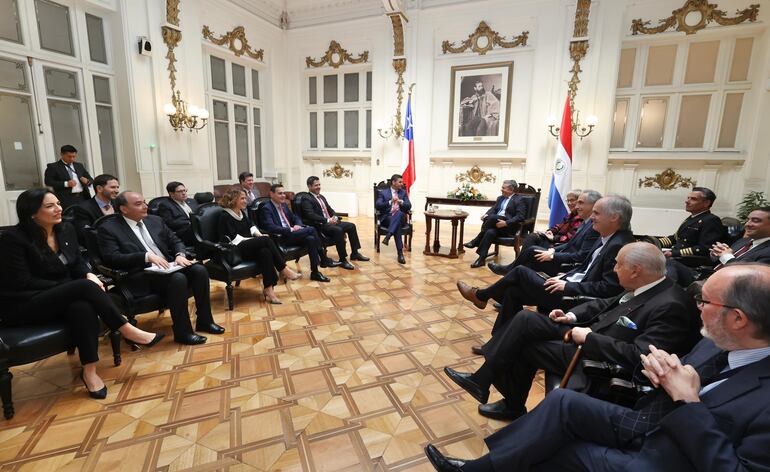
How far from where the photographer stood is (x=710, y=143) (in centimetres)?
711

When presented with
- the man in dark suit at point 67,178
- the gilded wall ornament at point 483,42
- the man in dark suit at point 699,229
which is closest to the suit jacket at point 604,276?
the man in dark suit at point 699,229

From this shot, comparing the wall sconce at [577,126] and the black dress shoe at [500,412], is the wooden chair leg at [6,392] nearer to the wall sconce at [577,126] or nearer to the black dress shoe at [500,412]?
the black dress shoe at [500,412]

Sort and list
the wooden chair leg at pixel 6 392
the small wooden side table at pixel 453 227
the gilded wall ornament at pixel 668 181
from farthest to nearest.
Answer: the gilded wall ornament at pixel 668 181
the small wooden side table at pixel 453 227
the wooden chair leg at pixel 6 392

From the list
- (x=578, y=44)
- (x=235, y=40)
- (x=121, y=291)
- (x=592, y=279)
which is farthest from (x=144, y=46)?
(x=578, y=44)

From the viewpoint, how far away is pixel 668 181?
7340 millimetres

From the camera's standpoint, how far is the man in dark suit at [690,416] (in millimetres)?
1050

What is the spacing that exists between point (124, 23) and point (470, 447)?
295 inches

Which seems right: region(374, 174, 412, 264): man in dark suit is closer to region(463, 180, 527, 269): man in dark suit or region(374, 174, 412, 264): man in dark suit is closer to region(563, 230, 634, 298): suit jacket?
region(463, 180, 527, 269): man in dark suit

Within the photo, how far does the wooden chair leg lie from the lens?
208cm

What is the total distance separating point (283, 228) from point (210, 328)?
1.62 m

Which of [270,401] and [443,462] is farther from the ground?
[443,462]

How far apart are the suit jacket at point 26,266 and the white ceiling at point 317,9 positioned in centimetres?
777

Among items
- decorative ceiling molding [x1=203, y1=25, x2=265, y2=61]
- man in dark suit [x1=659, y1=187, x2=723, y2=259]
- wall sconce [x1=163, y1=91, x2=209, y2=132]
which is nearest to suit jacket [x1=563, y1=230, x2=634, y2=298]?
man in dark suit [x1=659, y1=187, x2=723, y2=259]

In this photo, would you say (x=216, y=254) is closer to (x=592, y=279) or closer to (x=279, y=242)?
(x=279, y=242)
